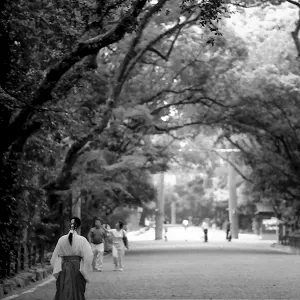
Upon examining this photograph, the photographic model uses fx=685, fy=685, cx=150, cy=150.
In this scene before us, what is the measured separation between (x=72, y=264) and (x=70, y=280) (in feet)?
0.74

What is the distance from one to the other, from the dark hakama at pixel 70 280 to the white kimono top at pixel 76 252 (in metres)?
0.06

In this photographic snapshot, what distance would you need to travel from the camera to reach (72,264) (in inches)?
386

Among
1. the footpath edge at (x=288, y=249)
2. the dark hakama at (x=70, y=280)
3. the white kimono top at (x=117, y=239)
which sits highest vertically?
the white kimono top at (x=117, y=239)

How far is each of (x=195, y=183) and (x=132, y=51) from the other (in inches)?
3433

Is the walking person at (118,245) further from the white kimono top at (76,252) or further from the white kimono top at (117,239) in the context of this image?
the white kimono top at (76,252)

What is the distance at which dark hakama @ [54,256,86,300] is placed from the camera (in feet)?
32.0

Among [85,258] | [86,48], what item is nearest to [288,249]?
[86,48]

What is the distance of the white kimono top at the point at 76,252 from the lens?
9.77 metres

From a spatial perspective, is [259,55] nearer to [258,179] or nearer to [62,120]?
[258,179]

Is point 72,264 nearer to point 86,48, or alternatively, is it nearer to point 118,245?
point 86,48

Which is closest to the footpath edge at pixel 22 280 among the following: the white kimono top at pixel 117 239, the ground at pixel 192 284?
the ground at pixel 192 284

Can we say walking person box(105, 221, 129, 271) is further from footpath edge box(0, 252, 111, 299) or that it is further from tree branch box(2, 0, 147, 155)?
tree branch box(2, 0, 147, 155)

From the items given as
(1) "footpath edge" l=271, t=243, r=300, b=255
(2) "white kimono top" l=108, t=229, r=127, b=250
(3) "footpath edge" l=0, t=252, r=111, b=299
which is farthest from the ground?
(1) "footpath edge" l=271, t=243, r=300, b=255

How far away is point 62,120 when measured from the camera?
51.5 ft
